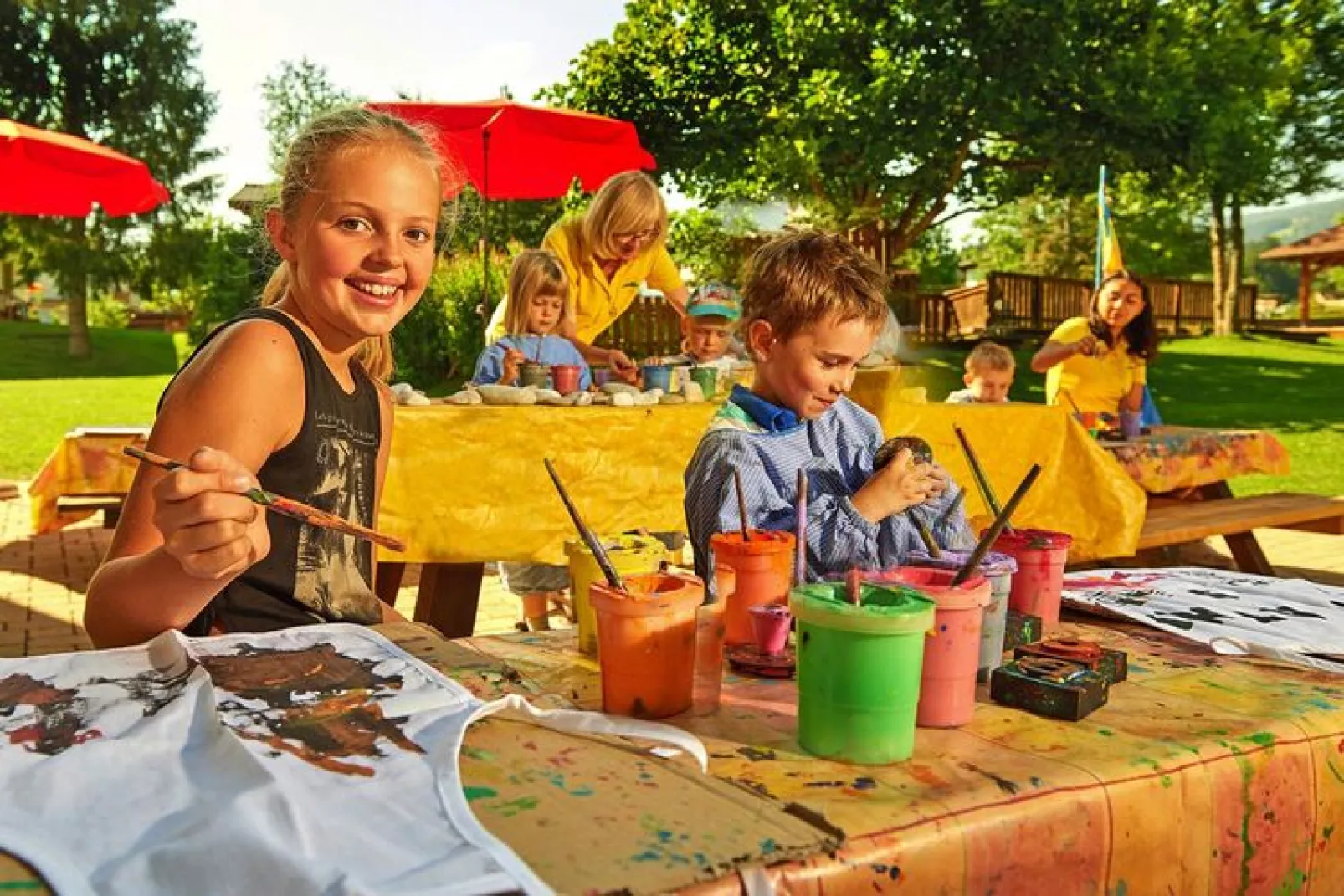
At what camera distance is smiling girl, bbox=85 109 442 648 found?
1649 mm

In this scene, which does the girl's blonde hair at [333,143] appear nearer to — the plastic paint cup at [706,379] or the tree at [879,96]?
the plastic paint cup at [706,379]

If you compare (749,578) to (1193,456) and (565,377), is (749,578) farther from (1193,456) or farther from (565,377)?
(1193,456)

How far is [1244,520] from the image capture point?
196 inches

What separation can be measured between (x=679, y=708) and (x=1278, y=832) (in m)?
0.68

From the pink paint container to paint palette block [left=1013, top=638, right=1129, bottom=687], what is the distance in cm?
20

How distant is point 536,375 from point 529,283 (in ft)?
2.16

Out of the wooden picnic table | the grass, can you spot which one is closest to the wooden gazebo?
the grass

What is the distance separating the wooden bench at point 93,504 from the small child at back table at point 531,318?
2.27 m

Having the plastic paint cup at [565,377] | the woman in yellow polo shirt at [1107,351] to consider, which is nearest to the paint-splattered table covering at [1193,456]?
the woman in yellow polo shirt at [1107,351]

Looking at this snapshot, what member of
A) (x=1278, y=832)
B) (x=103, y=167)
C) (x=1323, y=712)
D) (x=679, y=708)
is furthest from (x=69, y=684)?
(x=103, y=167)

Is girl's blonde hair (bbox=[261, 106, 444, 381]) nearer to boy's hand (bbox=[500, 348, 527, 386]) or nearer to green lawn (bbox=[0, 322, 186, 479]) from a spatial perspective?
boy's hand (bbox=[500, 348, 527, 386])

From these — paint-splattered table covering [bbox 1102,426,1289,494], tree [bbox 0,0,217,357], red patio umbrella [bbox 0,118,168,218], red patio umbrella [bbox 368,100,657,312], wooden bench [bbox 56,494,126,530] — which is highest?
tree [bbox 0,0,217,357]

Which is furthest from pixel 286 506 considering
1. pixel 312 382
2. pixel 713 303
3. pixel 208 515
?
pixel 713 303

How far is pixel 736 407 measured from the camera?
238cm
